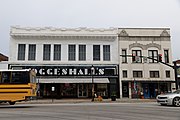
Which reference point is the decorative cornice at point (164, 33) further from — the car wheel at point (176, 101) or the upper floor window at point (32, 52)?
the car wheel at point (176, 101)

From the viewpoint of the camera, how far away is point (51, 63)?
126ft

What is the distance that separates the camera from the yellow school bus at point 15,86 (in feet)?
62.0

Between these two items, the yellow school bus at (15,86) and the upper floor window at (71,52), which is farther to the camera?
the upper floor window at (71,52)

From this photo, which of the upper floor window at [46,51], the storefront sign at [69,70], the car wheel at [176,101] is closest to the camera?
the car wheel at [176,101]

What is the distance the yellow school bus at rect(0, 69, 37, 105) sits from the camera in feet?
62.0

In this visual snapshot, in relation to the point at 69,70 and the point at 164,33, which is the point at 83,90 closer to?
the point at 69,70

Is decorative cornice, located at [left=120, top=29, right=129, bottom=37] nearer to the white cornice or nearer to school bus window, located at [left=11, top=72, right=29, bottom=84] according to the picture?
the white cornice

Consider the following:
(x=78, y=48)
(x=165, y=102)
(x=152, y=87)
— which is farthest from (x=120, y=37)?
(x=165, y=102)

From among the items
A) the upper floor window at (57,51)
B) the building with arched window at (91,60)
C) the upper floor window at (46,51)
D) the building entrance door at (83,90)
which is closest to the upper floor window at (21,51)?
the building with arched window at (91,60)

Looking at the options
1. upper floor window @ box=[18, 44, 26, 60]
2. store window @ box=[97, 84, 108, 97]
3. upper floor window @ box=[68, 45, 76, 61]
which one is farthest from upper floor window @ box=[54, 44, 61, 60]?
store window @ box=[97, 84, 108, 97]

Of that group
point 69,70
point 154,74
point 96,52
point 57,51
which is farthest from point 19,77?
point 154,74

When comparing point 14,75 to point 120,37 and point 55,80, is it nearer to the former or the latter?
point 55,80

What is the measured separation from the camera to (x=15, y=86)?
19000 millimetres

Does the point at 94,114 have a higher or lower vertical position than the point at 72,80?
lower
